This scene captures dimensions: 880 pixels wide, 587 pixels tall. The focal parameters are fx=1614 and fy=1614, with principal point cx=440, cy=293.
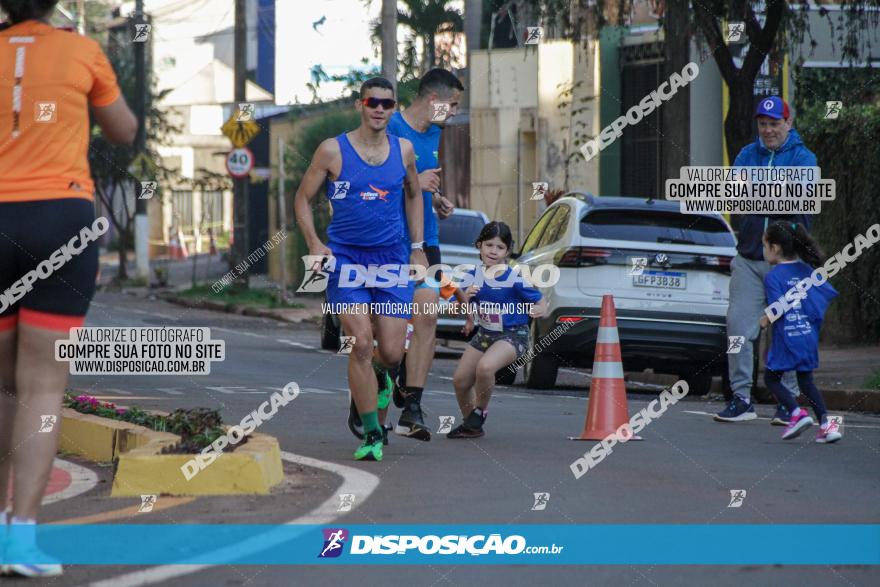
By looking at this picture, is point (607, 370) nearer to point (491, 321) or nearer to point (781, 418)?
point (491, 321)

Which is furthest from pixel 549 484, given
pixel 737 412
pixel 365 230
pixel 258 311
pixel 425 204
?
pixel 258 311

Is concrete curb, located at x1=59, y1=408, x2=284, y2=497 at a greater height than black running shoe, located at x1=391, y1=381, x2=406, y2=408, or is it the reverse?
concrete curb, located at x1=59, y1=408, x2=284, y2=497

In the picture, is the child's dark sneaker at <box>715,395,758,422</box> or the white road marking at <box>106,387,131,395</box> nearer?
the child's dark sneaker at <box>715,395,758,422</box>

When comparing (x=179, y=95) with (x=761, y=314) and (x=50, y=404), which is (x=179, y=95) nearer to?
(x=761, y=314)

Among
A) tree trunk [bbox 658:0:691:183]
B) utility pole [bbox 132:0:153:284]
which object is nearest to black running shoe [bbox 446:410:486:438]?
tree trunk [bbox 658:0:691:183]

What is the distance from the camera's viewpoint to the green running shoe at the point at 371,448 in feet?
26.8

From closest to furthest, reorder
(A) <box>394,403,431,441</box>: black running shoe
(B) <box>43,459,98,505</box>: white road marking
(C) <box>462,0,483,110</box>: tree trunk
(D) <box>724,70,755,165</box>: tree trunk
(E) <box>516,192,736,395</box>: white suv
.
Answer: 1. (B) <box>43,459,98,505</box>: white road marking
2. (A) <box>394,403,431,441</box>: black running shoe
3. (E) <box>516,192,736,395</box>: white suv
4. (D) <box>724,70,755,165</box>: tree trunk
5. (C) <box>462,0,483,110</box>: tree trunk

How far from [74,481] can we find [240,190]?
1027 inches

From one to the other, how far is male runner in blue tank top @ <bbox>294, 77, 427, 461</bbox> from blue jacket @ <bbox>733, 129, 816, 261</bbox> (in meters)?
3.24

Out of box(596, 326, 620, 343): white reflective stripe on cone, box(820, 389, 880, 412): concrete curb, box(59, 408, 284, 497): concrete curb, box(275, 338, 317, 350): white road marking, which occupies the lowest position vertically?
box(275, 338, 317, 350): white road marking

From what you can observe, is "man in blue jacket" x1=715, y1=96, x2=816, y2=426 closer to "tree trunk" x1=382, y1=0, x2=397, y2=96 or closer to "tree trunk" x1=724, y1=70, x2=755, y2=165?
"tree trunk" x1=724, y1=70, x2=755, y2=165

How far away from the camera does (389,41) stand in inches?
855

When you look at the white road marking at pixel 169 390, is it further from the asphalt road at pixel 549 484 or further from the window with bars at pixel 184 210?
the window with bars at pixel 184 210

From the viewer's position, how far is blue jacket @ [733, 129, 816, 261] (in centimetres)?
1076
